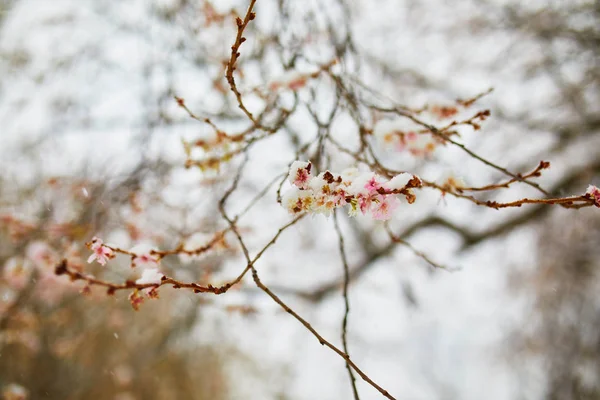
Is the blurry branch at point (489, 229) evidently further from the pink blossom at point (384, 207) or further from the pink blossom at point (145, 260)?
the pink blossom at point (145, 260)

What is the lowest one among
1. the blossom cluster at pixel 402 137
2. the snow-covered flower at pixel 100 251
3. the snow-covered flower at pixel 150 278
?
the snow-covered flower at pixel 150 278

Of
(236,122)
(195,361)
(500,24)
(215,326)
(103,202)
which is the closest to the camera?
(103,202)

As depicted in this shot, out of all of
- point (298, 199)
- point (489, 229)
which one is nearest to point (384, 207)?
point (298, 199)

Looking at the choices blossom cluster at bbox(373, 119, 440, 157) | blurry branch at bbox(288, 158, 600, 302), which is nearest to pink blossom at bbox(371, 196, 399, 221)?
blossom cluster at bbox(373, 119, 440, 157)

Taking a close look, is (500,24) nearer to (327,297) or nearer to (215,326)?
(327,297)

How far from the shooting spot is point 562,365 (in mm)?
4938

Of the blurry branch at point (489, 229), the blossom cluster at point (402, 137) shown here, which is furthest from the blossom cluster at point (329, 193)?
the blurry branch at point (489, 229)

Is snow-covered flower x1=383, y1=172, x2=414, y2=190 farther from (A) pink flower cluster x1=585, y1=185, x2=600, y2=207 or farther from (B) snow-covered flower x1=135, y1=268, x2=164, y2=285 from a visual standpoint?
(B) snow-covered flower x1=135, y1=268, x2=164, y2=285

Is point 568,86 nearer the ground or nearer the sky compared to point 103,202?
nearer the sky

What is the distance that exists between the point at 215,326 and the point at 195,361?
139cm

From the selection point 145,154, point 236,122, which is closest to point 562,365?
point 236,122

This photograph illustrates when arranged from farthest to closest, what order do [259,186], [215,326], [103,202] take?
[215,326], [259,186], [103,202]

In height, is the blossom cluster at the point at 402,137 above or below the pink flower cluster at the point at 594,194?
above

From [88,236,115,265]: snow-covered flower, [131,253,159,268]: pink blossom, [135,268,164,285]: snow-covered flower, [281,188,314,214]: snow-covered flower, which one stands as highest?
[281,188,314,214]: snow-covered flower
